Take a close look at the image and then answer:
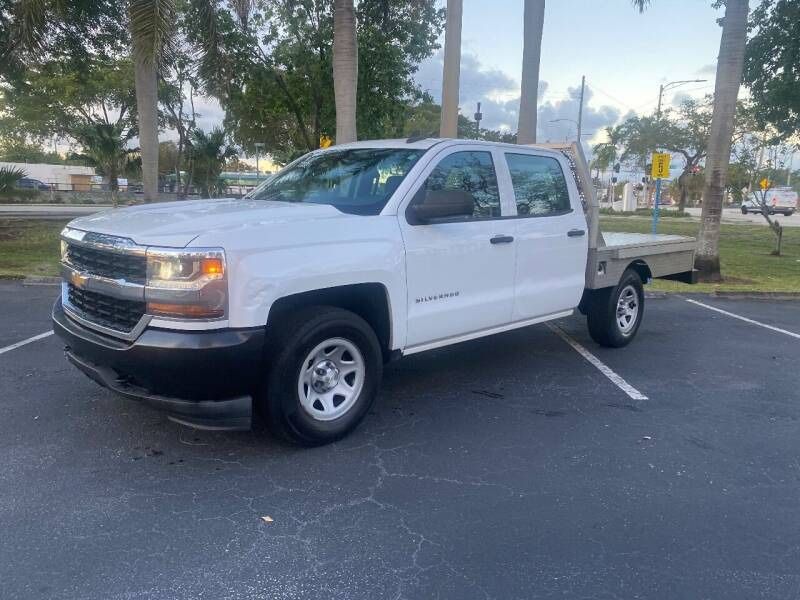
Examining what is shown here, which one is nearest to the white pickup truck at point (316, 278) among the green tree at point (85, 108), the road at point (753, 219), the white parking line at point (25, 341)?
the white parking line at point (25, 341)

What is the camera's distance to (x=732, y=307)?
10.2 meters

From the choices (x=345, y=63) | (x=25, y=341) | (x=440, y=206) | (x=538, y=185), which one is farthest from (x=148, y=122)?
(x=440, y=206)

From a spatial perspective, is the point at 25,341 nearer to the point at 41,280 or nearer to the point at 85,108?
the point at 41,280

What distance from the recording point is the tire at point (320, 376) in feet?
13.0

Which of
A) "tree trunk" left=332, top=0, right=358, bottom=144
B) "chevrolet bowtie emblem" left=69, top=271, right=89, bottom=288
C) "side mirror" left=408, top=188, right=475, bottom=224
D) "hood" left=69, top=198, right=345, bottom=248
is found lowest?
"chevrolet bowtie emblem" left=69, top=271, right=89, bottom=288

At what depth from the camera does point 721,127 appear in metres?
12.1

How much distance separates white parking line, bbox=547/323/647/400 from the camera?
18.6ft

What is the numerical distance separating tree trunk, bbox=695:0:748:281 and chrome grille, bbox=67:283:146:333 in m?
11.3

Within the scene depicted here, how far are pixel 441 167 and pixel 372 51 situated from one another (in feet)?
46.8

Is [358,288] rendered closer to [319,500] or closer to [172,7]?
[319,500]

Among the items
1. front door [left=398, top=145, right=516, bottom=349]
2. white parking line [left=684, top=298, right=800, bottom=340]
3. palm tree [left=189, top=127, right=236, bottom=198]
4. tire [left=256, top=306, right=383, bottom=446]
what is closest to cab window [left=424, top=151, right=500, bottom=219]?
front door [left=398, top=145, right=516, bottom=349]

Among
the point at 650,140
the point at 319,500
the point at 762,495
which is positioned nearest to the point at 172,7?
the point at 319,500

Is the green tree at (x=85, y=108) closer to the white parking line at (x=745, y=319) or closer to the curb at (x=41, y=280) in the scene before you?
the curb at (x=41, y=280)

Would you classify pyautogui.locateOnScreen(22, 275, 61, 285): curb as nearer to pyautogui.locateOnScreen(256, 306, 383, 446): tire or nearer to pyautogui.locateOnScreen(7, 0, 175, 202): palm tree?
pyautogui.locateOnScreen(7, 0, 175, 202): palm tree
